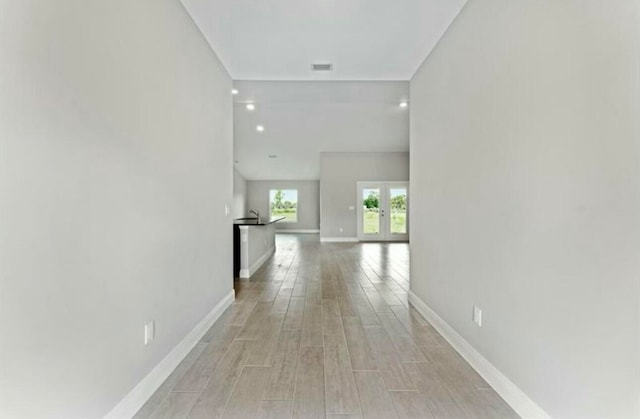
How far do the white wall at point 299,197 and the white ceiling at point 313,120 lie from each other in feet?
7.24

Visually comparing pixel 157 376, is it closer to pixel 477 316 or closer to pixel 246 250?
pixel 477 316

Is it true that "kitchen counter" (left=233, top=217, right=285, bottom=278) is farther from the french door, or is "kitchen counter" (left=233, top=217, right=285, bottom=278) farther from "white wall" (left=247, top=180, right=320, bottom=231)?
"white wall" (left=247, top=180, right=320, bottom=231)

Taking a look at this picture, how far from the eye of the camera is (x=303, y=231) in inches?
561

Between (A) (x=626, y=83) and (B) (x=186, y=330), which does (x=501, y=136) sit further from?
(B) (x=186, y=330)

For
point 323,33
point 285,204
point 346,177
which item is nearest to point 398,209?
point 346,177

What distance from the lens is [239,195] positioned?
13109 mm

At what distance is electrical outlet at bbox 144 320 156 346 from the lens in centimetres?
188

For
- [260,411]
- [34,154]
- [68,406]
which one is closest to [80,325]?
[68,406]

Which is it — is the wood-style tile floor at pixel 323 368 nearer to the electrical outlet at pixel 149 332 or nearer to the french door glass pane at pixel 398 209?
the electrical outlet at pixel 149 332

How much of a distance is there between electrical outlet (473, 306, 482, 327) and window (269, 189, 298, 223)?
480 inches

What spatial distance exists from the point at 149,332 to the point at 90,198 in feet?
2.91

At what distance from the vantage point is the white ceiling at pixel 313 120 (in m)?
4.48

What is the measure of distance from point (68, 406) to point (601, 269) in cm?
205

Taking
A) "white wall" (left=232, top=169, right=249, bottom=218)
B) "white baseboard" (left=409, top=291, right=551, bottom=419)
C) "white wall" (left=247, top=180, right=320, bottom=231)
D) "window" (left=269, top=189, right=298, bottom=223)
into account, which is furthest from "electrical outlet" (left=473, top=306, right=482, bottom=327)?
"window" (left=269, top=189, right=298, bottom=223)
